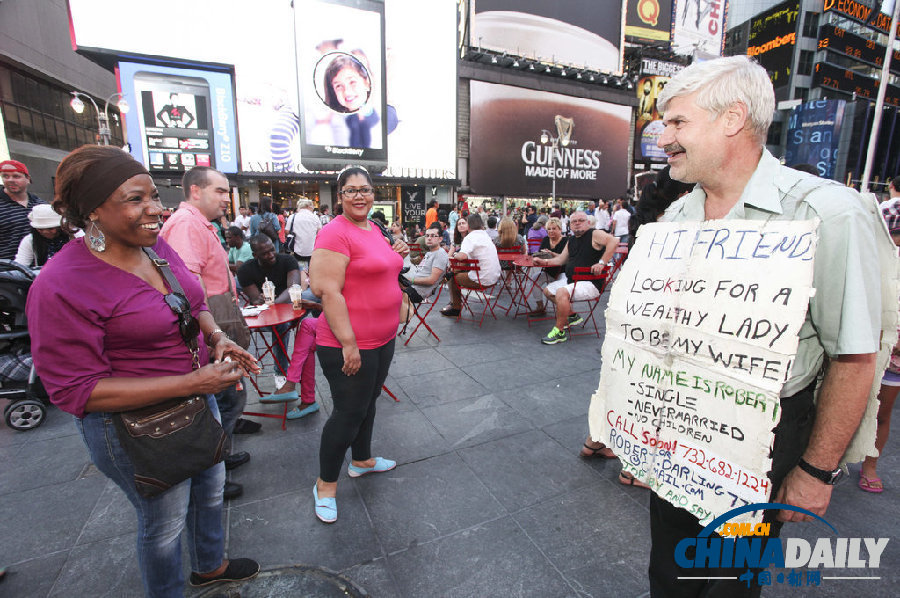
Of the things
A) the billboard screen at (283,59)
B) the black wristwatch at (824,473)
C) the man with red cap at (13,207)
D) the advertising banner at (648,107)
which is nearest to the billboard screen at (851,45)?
the advertising banner at (648,107)

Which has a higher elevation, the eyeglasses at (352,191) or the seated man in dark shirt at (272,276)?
the eyeglasses at (352,191)

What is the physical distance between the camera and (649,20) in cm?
2784

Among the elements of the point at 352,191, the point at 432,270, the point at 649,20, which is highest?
the point at 649,20

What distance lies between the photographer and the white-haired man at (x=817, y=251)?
3.38 ft

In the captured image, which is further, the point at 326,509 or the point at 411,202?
the point at 411,202

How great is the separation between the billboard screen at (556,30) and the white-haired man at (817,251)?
80.8 feet

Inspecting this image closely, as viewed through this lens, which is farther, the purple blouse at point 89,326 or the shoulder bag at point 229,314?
the shoulder bag at point 229,314

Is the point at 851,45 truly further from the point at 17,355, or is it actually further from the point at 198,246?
the point at 17,355

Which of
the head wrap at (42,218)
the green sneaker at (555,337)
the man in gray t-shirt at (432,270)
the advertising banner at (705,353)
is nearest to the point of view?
the advertising banner at (705,353)

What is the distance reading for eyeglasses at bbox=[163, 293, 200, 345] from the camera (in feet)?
Result: 5.14

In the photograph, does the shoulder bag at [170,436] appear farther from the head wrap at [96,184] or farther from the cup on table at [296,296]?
the cup on table at [296,296]

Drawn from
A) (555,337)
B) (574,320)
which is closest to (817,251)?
(555,337)

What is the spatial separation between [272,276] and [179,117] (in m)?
18.3

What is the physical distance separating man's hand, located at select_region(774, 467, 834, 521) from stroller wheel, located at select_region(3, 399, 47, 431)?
5274mm
